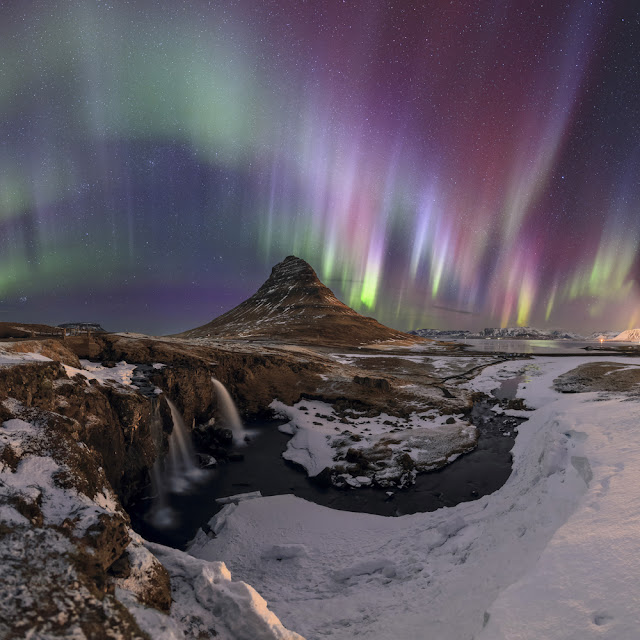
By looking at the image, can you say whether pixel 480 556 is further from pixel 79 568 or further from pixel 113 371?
pixel 113 371

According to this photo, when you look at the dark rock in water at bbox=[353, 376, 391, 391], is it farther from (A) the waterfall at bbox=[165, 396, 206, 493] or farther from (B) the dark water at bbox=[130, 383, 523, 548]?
(A) the waterfall at bbox=[165, 396, 206, 493]

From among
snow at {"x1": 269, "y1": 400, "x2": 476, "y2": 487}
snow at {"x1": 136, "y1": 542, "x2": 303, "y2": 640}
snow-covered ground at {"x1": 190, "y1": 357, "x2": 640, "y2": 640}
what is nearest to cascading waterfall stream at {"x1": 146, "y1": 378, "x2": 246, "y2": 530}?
snow-covered ground at {"x1": 190, "y1": 357, "x2": 640, "y2": 640}

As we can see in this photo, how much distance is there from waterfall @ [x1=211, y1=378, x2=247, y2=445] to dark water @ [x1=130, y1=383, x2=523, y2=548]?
2.44 metres

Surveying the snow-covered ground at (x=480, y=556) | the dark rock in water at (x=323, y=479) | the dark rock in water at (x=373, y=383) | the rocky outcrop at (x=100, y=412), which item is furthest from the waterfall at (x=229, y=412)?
the dark rock in water at (x=373, y=383)

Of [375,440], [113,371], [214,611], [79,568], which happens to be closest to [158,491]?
[113,371]

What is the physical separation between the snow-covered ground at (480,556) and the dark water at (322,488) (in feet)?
4.63

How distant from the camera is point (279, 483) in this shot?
1961 cm

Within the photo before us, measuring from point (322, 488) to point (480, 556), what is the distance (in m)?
10.8

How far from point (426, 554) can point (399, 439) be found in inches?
529

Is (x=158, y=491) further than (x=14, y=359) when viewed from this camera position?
Yes

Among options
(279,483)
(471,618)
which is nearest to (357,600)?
(471,618)

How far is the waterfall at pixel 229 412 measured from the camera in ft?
90.9

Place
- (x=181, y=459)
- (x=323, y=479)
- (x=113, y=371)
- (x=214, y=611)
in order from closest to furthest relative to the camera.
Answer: (x=214, y=611)
(x=323, y=479)
(x=181, y=459)
(x=113, y=371)

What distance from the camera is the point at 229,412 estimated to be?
30.2 meters
